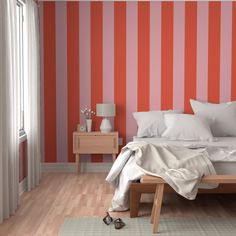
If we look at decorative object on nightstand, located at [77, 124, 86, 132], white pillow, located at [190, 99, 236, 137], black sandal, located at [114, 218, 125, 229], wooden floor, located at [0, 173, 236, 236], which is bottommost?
wooden floor, located at [0, 173, 236, 236]

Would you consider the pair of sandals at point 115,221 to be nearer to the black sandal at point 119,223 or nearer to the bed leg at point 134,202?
the black sandal at point 119,223

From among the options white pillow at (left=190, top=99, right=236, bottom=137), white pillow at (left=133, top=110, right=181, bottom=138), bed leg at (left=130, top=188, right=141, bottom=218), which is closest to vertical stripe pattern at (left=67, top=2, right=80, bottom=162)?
white pillow at (left=133, top=110, right=181, bottom=138)

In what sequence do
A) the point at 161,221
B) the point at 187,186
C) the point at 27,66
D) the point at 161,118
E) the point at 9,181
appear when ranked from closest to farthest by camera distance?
the point at 187,186
the point at 161,221
the point at 9,181
the point at 27,66
the point at 161,118

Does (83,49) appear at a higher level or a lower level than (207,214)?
higher

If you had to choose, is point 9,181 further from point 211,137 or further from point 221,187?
point 211,137

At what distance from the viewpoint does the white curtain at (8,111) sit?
4195 millimetres

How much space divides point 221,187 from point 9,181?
6.31 feet

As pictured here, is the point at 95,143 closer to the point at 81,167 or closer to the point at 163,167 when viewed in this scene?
the point at 81,167

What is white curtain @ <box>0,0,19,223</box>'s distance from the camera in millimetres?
4195

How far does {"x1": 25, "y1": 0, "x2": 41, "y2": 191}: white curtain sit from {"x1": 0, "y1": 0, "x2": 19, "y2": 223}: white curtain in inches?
33.9

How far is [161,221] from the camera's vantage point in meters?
4.16

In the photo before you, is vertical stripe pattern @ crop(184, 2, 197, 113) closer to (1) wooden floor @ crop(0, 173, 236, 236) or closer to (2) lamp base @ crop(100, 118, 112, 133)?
(2) lamp base @ crop(100, 118, 112, 133)

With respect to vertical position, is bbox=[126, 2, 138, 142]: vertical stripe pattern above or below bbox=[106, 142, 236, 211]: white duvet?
above

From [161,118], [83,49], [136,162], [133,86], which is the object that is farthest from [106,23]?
[136,162]
